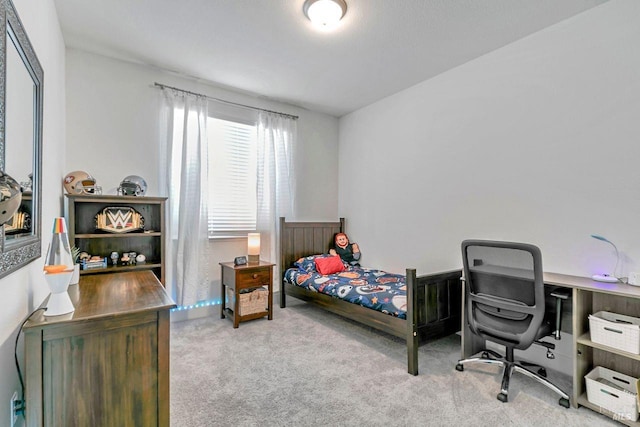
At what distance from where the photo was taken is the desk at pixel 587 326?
1.91 meters

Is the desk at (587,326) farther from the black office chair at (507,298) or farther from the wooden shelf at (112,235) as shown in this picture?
the wooden shelf at (112,235)

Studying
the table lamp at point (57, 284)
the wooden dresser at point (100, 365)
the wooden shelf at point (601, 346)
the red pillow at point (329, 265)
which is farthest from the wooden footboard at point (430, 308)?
the table lamp at point (57, 284)

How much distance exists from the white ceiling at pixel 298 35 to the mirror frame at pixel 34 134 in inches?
43.6

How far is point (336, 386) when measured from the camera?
2.13 m

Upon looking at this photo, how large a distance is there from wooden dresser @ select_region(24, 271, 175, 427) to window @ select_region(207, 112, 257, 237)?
7.35ft

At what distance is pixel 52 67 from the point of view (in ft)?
6.99

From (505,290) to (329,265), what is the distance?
6.62ft

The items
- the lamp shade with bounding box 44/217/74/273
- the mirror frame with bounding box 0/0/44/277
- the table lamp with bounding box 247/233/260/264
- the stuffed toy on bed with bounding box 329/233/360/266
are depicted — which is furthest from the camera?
the stuffed toy on bed with bounding box 329/233/360/266

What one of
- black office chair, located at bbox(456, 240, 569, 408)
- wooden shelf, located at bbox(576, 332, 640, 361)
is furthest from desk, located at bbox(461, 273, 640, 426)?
black office chair, located at bbox(456, 240, 569, 408)

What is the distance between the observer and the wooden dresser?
3.79ft

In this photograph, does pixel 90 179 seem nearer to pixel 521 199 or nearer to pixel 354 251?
pixel 354 251

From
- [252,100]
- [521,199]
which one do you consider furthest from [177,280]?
[521,199]

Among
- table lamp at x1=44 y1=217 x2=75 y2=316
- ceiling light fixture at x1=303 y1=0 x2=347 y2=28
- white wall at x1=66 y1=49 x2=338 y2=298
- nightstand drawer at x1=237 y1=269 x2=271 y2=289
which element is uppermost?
ceiling light fixture at x1=303 y1=0 x2=347 y2=28

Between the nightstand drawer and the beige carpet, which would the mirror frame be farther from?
the nightstand drawer
